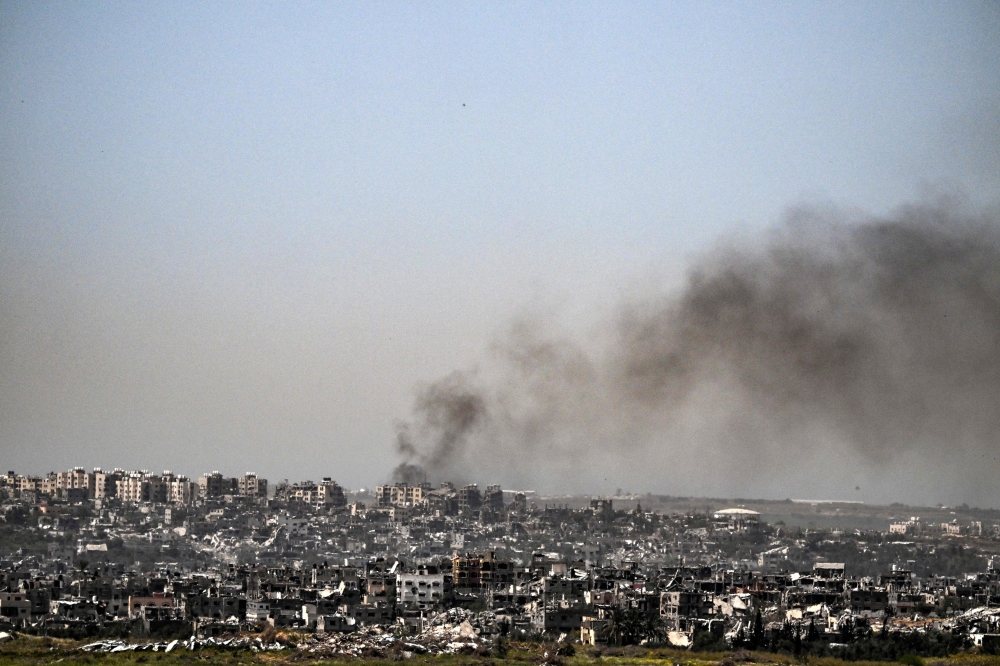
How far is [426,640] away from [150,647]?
804 cm

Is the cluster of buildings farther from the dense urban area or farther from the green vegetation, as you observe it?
the green vegetation

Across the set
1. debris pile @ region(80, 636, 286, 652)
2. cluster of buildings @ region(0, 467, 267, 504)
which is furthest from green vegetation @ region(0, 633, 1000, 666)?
cluster of buildings @ region(0, 467, 267, 504)

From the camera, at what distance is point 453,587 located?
6581cm

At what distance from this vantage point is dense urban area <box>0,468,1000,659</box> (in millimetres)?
53156

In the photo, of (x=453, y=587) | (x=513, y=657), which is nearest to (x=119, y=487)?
(x=453, y=587)

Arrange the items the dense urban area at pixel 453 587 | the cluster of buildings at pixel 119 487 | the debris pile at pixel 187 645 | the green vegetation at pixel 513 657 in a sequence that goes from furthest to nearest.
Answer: the cluster of buildings at pixel 119 487
the dense urban area at pixel 453 587
the debris pile at pixel 187 645
the green vegetation at pixel 513 657

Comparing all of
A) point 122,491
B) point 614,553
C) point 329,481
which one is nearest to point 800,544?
point 614,553

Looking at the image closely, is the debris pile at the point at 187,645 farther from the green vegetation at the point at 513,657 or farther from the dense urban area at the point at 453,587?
the green vegetation at the point at 513,657

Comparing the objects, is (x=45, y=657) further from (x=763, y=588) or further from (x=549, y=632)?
(x=763, y=588)

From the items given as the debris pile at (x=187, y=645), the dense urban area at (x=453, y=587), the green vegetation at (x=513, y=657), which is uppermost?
the dense urban area at (x=453, y=587)

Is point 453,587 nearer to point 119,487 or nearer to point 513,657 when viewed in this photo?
point 513,657

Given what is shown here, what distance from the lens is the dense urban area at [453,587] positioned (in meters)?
53.2

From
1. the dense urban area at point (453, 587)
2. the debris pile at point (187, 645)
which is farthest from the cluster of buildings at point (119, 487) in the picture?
the debris pile at point (187, 645)

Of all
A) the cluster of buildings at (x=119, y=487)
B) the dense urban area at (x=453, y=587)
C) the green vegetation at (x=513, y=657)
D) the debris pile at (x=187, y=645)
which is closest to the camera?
the green vegetation at (x=513, y=657)
